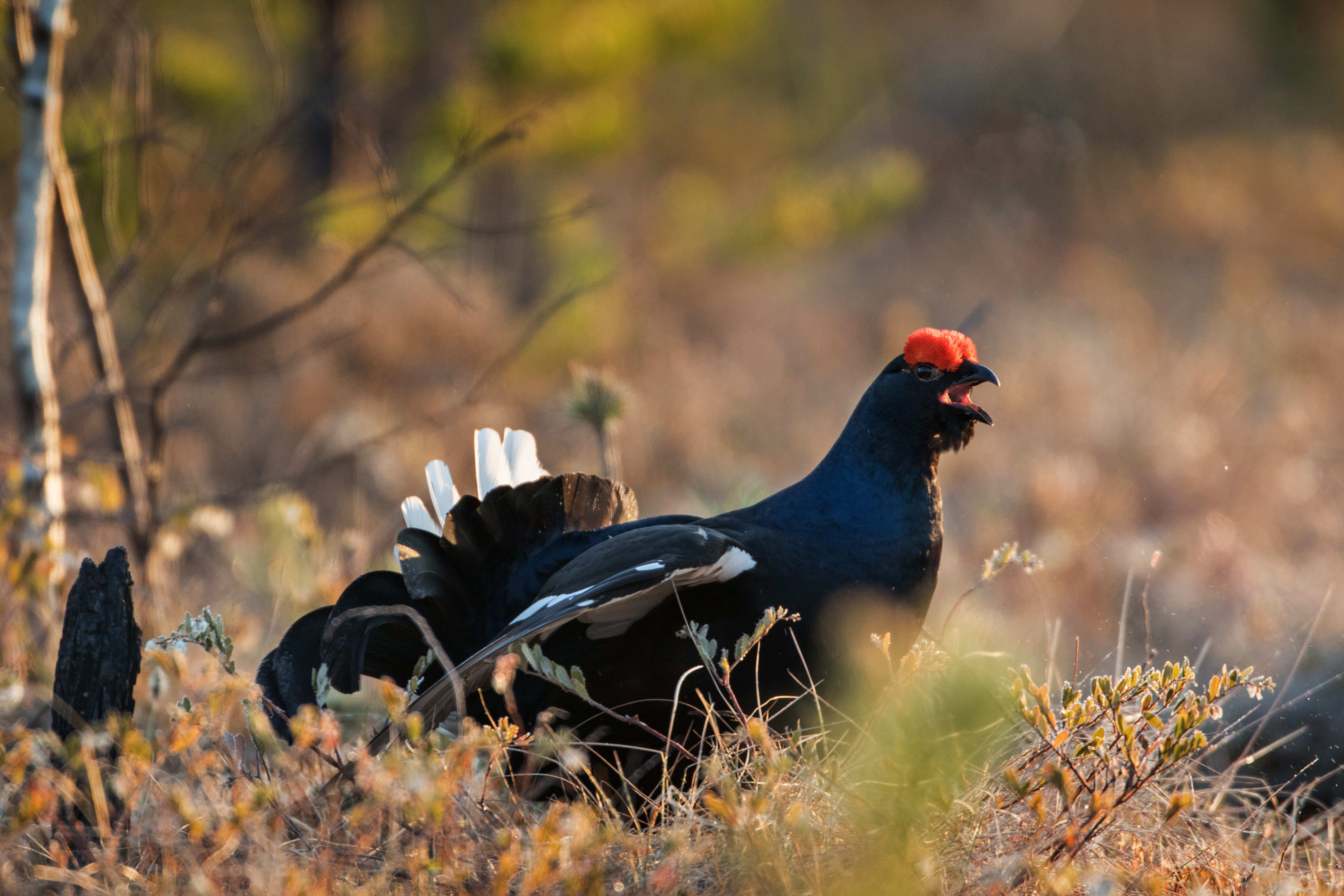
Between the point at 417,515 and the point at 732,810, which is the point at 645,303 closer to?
the point at 417,515

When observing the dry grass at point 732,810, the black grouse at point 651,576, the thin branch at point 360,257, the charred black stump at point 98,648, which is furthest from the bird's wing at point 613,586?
the thin branch at point 360,257

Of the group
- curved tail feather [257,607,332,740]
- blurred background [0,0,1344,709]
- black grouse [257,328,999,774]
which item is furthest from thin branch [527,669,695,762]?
blurred background [0,0,1344,709]

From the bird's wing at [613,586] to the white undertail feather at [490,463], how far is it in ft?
2.00

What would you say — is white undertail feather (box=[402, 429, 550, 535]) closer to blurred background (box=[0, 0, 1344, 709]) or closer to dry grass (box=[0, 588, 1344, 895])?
blurred background (box=[0, 0, 1344, 709])

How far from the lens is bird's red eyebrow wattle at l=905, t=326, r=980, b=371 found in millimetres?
2365

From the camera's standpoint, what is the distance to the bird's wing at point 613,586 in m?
1.91

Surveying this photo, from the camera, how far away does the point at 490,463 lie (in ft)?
9.18

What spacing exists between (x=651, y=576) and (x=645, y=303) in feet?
20.7

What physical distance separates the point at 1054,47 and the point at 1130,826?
13.7 metres

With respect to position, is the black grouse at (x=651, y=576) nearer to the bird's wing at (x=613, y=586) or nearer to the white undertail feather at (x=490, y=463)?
the bird's wing at (x=613, y=586)

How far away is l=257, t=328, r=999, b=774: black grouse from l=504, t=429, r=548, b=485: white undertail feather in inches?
9.4

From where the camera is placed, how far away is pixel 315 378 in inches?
252

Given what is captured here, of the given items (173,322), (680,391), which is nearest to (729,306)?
(680,391)

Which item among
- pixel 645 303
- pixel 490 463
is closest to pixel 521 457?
pixel 490 463
